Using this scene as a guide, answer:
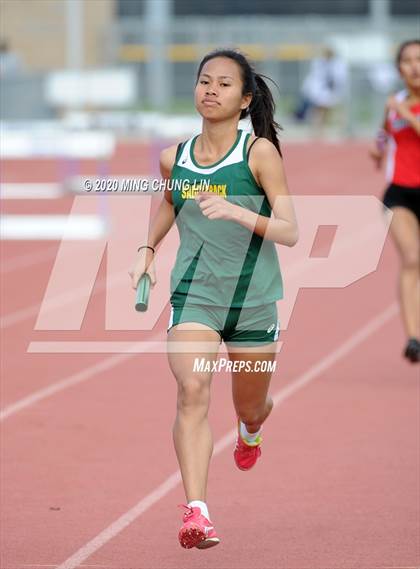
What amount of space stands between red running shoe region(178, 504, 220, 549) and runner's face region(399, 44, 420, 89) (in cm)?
492

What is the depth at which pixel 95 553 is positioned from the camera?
19.0 feet

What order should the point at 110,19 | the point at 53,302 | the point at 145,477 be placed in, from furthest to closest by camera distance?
the point at 110,19 < the point at 53,302 < the point at 145,477

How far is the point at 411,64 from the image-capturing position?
9.45m

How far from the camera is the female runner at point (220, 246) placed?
5426mm

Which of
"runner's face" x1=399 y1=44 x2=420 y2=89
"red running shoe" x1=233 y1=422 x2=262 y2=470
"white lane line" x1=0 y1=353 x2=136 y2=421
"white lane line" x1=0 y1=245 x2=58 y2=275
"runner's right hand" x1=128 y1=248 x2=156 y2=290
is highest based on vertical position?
"runner's right hand" x1=128 y1=248 x2=156 y2=290


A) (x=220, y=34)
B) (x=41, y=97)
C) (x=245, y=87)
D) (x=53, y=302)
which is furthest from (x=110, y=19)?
(x=245, y=87)

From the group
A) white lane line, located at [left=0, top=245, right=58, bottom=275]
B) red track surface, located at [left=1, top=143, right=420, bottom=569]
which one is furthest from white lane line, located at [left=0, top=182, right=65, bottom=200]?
red track surface, located at [left=1, top=143, right=420, bottom=569]

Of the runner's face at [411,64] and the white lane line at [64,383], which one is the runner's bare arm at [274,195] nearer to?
the white lane line at [64,383]

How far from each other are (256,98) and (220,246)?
60cm

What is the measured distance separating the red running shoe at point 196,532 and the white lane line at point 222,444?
2.01 ft

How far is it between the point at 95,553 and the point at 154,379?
4075mm

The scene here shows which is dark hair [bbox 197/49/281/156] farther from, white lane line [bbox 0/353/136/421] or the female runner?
white lane line [bbox 0/353/136/421]

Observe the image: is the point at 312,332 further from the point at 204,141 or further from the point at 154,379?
the point at 204,141

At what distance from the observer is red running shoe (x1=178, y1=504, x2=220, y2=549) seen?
16.7ft
